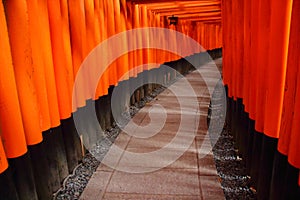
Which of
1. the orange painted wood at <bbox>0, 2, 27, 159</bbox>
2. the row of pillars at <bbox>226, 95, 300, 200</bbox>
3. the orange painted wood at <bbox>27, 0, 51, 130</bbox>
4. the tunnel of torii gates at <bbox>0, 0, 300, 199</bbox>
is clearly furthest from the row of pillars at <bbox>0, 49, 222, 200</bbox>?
the row of pillars at <bbox>226, 95, 300, 200</bbox>

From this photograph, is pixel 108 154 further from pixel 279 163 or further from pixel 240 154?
pixel 279 163

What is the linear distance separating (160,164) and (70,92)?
1.47 m

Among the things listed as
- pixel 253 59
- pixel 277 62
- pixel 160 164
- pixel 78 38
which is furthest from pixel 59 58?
pixel 277 62

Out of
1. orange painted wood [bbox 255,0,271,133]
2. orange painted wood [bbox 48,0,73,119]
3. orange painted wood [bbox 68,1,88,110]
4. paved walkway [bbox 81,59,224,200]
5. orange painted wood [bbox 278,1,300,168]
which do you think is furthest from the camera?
orange painted wood [bbox 68,1,88,110]

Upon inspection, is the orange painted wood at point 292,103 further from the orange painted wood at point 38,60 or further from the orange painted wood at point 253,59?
the orange painted wood at point 38,60

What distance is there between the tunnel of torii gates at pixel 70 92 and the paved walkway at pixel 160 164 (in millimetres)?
455

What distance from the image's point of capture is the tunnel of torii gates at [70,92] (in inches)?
84.5

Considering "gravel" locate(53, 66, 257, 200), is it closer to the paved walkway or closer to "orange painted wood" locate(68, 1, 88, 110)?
the paved walkway

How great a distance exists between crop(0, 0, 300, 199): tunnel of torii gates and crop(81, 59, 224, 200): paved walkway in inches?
17.9

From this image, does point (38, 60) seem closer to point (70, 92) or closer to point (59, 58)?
point (59, 58)

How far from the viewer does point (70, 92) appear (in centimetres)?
368

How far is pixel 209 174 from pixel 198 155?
23.8 inches

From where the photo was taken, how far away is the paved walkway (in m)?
3.26

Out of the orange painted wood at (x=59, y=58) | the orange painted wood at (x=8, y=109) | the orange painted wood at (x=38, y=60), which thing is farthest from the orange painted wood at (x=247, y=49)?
the orange painted wood at (x=8, y=109)
